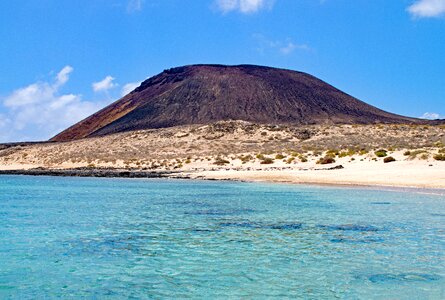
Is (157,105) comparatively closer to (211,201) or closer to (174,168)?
(174,168)

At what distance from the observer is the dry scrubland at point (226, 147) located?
178 ft

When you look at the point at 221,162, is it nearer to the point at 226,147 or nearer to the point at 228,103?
the point at 226,147

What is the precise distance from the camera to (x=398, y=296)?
7.70 m

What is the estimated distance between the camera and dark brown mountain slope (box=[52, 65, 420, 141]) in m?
120

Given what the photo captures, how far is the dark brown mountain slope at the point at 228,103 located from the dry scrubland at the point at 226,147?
23.1 meters

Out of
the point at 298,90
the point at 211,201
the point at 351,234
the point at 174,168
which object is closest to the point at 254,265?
the point at 351,234

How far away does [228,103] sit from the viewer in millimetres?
131375

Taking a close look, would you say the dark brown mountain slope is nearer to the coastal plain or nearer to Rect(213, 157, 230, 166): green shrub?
the coastal plain

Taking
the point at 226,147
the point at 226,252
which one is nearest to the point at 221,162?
the point at 226,147

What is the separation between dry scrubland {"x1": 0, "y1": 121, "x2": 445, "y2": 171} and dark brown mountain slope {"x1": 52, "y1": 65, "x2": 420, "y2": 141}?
75.7 ft

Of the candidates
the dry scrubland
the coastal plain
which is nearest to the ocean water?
the coastal plain

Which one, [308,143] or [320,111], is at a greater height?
[320,111]

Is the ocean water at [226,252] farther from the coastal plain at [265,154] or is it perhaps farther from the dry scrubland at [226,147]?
the dry scrubland at [226,147]

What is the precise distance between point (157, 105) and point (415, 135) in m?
78.7
